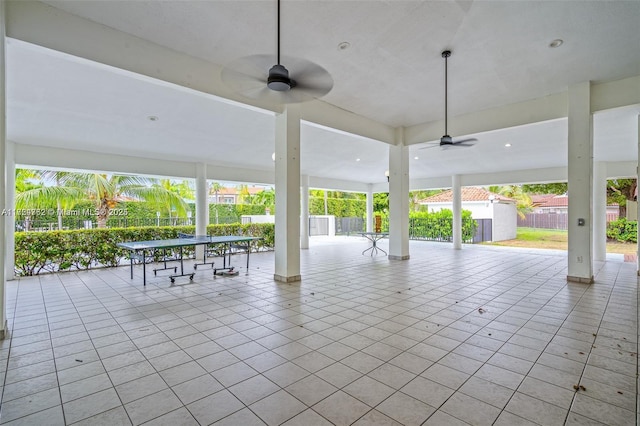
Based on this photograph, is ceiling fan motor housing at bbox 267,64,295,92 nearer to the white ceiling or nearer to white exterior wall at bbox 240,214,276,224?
the white ceiling

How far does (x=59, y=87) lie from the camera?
469cm

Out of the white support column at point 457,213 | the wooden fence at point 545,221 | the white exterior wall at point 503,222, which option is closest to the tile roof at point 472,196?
the white exterior wall at point 503,222

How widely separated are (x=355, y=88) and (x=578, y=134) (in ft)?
12.6

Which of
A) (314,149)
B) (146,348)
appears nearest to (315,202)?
(314,149)

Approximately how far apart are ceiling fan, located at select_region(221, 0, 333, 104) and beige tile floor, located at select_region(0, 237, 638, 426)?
2162 millimetres

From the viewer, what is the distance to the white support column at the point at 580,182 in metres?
5.14

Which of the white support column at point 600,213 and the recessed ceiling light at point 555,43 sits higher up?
the recessed ceiling light at point 555,43

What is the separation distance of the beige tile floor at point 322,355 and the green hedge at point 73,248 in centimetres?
161

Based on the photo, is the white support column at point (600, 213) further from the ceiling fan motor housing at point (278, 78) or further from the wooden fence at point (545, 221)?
the wooden fence at point (545, 221)

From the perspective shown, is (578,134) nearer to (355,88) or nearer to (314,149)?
(355,88)

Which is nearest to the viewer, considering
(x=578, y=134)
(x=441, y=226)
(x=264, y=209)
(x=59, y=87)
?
(x=59, y=87)

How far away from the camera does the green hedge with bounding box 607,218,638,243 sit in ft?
42.3

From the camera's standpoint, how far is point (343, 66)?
15.1 feet

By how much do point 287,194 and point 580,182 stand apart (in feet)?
16.2
